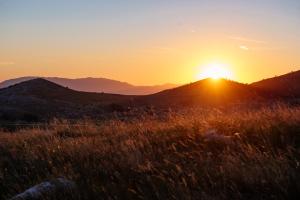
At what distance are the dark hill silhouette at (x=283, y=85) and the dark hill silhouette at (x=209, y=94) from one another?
5.53 feet

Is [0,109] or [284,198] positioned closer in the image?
[284,198]

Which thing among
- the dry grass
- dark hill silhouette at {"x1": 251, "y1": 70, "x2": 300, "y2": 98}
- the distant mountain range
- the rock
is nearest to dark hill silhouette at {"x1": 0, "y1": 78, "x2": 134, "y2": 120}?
the distant mountain range

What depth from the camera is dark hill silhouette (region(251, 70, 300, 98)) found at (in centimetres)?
4575

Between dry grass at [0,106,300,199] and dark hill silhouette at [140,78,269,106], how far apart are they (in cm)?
2726

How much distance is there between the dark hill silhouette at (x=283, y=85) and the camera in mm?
45750

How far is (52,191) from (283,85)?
1812 inches

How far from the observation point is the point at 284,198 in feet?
17.5

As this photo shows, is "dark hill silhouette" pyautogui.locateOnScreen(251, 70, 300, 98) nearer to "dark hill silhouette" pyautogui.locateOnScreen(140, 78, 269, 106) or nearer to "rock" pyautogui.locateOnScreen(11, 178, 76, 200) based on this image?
"dark hill silhouette" pyautogui.locateOnScreen(140, 78, 269, 106)

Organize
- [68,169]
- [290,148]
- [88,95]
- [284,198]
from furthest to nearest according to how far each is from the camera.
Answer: [88,95]
[68,169]
[290,148]
[284,198]

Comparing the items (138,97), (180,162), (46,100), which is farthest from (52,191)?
(46,100)

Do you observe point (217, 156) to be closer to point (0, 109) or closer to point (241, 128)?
point (241, 128)

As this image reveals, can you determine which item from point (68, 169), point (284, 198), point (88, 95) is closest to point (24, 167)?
point (68, 169)

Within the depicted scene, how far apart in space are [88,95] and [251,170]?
244 ft

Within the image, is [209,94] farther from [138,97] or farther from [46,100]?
[46,100]
